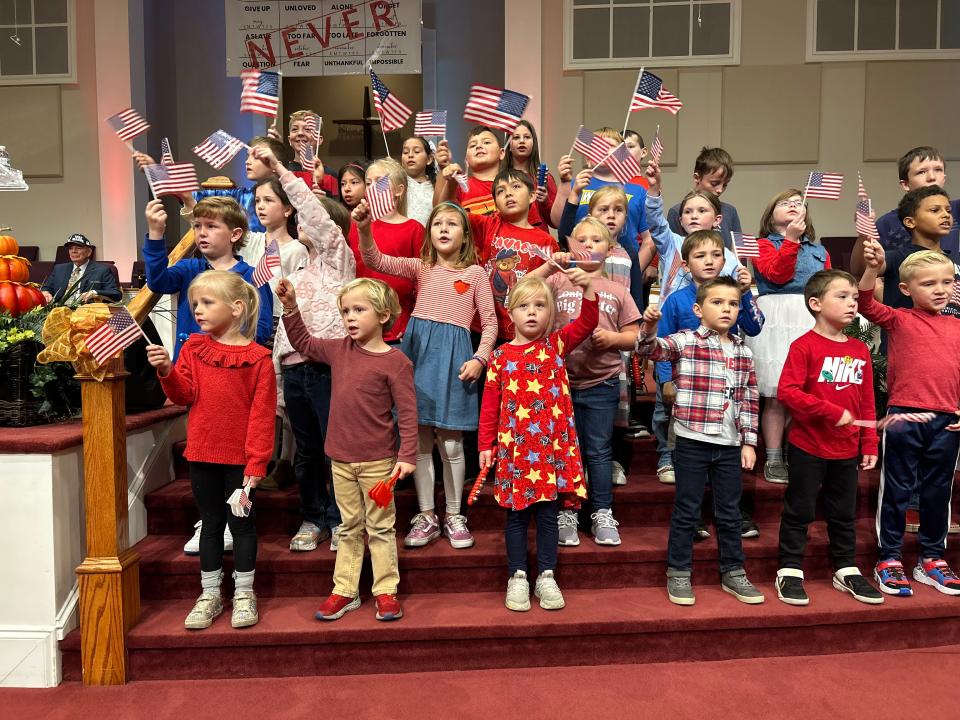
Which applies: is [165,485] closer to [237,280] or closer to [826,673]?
[237,280]

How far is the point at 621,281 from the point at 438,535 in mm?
1358

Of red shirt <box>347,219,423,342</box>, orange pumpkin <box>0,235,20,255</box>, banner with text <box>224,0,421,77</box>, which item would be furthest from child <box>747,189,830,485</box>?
banner with text <box>224,0,421,77</box>

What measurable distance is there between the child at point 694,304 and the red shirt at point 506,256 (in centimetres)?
58

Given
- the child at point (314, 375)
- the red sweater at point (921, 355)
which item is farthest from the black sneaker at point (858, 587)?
the child at point (314, 375)

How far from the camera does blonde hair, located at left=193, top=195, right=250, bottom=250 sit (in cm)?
311

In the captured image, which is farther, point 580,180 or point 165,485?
point 165,485

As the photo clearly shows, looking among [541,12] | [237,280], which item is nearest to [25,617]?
[237,280]

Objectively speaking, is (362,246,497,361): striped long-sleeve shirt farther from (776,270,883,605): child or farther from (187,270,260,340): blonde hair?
(776,270,883,605): child

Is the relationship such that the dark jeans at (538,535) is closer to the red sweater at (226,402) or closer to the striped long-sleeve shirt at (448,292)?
the striped long-sleeve shirt at (448,292)

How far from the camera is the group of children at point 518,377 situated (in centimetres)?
280

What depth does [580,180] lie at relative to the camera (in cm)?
326

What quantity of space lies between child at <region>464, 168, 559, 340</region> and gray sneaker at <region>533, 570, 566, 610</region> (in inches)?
41.1

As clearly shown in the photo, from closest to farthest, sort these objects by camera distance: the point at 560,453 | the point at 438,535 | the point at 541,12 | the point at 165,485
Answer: the point at 560,453, the point at 438,535, the point at 165,485, the point at 541,12

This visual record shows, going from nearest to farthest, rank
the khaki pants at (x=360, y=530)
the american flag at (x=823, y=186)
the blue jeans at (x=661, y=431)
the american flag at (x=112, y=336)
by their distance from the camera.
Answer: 1. the american flag at (x=112, y=336)
2. the khaki pants at (x=360, y=530)
3. the american flag at (x=823, y=186)
4. the blue jeans at (x=661, y=431)
